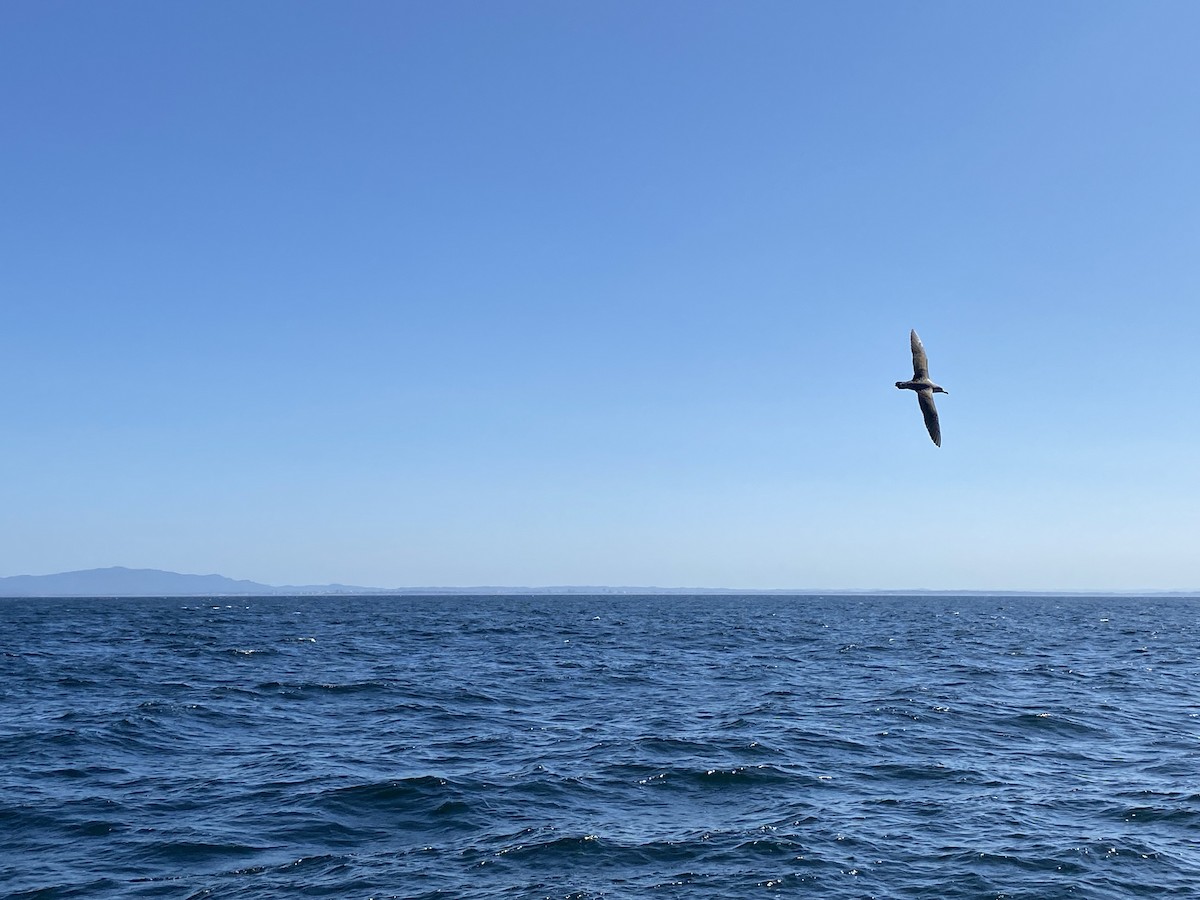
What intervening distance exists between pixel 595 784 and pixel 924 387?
11438 millimetres

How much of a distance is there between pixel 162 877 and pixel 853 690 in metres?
27.2

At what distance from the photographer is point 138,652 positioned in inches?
2101

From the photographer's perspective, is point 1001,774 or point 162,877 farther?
point 1001,774

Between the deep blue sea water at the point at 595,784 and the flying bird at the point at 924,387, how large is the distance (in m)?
7.87

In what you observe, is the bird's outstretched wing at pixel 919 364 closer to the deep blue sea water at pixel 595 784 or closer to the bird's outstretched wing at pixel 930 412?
the bird's outstretched wing at pixel 930 412

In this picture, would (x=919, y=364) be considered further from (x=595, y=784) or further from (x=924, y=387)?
(x=595, y=784)

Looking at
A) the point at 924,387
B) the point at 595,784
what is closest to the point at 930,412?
the point at 924,387

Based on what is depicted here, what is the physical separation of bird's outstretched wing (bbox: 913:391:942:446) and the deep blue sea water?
25.2 ft

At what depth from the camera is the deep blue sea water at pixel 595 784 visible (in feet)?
49.5

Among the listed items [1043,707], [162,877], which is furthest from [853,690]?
[162,877]

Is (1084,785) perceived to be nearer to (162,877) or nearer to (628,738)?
(628,738)

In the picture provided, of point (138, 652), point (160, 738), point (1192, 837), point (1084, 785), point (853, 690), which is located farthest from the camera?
point (138, 652)

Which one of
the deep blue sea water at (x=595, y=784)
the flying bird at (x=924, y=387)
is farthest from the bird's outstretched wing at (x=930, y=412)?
the deep blue sea water at (x=595, y=784)

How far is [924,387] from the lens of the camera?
63.5ft
